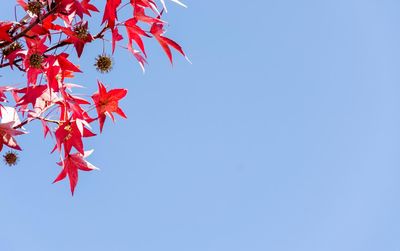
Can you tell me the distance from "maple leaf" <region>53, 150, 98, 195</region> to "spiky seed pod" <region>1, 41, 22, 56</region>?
2.00ft

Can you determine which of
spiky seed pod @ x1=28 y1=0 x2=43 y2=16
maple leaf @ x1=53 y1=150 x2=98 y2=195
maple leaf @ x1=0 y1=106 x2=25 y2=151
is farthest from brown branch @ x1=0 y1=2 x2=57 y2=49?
maple leaf @ x1=53 y1=150 x2=98 y2=195

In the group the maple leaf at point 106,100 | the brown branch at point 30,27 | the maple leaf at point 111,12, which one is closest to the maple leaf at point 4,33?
the brown branch at point 30,27

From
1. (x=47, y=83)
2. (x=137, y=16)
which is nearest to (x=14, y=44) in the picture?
(x=47, y=83)

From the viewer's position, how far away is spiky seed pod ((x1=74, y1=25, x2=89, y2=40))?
2833mm

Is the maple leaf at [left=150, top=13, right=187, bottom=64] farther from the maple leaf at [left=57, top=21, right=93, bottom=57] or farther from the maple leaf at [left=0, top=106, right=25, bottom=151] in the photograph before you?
the maple leaf at [left=0, top=106, right=25, bottom=151]

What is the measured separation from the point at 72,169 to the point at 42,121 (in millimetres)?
296

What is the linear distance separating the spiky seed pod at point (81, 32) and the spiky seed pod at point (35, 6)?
0.19 meters

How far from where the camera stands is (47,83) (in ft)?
9.98

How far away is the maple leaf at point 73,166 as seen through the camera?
3.17m

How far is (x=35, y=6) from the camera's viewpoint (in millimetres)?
2812

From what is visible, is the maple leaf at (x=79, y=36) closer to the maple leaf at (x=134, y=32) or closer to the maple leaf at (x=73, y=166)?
the maple leaf at (x=134, y=32)

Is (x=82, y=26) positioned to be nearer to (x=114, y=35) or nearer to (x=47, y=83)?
(x=114, y=35)

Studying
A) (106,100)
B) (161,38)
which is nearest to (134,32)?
(161,38)

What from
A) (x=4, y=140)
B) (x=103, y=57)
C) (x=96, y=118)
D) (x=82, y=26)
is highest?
(x=103, y=57)
